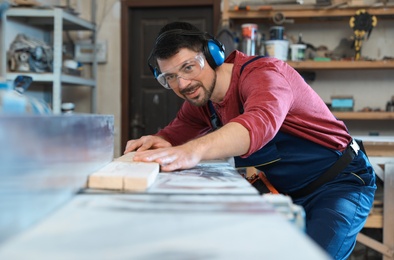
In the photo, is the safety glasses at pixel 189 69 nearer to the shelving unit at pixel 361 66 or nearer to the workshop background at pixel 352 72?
the shelving unit at pixel 361 66

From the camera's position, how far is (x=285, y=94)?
150 cm

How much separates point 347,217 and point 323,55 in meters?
2.63

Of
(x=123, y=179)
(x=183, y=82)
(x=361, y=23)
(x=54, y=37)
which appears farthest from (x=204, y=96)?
(x=361, y=23)

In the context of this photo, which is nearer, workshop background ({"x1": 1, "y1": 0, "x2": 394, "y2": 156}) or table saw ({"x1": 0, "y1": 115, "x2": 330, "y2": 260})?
table saw ({"x1": 0, "y1": 115, "x2": 330, "y2": 260})

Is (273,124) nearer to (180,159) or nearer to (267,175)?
(180,159)

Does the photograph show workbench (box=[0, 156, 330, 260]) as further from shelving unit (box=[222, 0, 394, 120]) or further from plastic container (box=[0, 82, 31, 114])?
shelving unit (box=[222, 0, 394, 120])

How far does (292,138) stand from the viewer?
1.76 m

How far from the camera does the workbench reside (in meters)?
0.63

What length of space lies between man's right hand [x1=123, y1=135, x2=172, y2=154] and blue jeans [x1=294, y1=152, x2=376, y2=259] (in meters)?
0.59

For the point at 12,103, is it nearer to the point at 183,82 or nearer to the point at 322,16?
the point at 183,82

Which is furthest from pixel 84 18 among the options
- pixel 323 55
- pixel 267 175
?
pixel 267 175

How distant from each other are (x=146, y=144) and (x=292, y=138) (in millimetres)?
568

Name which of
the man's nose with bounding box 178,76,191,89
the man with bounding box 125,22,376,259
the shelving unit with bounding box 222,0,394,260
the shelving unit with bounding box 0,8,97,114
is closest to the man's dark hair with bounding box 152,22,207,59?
the man with bounding box 125,22,376,259

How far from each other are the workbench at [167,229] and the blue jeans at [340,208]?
0.69m
